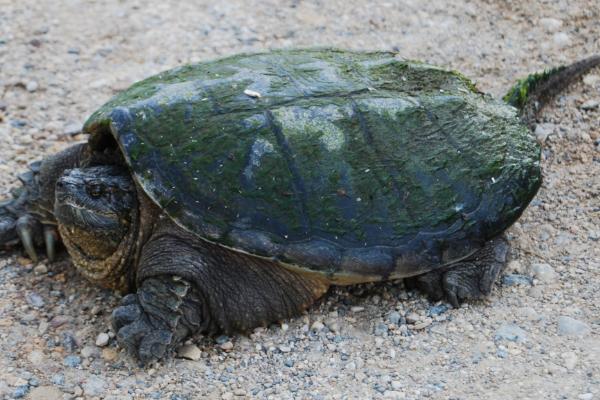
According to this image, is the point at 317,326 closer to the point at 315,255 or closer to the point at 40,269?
the point at 315,255

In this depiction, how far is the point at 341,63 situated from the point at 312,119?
21.1 inches

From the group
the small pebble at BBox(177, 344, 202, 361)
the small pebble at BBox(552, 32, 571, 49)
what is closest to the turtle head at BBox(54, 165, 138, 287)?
the small pebble at BBox(177, 344, 202, 361)

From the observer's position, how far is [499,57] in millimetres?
5250

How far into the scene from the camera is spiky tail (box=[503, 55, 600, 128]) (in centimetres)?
442

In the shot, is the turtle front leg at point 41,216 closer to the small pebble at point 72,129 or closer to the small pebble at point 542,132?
the small pebble at point 72,129

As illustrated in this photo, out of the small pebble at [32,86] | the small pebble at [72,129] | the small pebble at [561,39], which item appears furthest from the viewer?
the small pebble at [561,39]

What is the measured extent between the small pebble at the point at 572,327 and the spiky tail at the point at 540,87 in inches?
63.7

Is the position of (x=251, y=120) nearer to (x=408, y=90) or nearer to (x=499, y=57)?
(x=408, y=90)

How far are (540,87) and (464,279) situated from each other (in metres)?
1.70

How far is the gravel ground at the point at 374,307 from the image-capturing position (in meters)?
2.97

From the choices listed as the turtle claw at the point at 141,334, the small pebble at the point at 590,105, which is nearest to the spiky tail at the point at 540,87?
the small pebble at the point at 590,105

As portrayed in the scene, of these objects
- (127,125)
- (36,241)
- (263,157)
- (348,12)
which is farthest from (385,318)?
(348,12)

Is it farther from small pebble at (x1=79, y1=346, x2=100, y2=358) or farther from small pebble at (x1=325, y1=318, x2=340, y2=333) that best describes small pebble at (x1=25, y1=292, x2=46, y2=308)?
small pebble at (x1=325, y1=318, x2=340, y2=333)

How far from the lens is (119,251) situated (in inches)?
133
